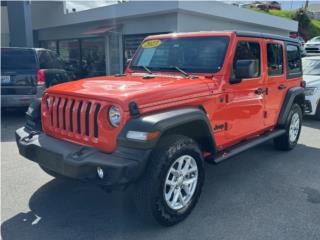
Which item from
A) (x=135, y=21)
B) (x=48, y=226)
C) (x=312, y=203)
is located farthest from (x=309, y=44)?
(x=48, y=226)

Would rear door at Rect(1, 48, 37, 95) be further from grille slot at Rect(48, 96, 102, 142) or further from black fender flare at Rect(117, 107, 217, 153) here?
black fender flare at Rect(117, 107, 217, 153)

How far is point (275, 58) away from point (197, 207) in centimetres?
276

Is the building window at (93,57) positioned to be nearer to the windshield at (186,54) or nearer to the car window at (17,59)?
the car window at (17,59)

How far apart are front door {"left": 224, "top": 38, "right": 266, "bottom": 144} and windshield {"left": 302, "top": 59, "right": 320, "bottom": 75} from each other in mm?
5142

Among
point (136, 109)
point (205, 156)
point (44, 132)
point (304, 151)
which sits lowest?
point (304, 151)

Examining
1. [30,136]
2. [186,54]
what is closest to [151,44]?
[186,54]

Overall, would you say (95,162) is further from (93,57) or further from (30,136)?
(93,57)

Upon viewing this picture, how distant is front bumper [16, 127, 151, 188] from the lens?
2.98m

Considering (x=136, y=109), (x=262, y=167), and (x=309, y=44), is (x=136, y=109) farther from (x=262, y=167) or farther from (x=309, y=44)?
(x=309, y=44)

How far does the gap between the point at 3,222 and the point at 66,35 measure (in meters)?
16.4

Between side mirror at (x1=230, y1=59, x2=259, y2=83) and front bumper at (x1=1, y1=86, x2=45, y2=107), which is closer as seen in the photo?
side mirror at (x1=230, y1=59, x2=259, y2=83)

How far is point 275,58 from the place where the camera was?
17.6 ft

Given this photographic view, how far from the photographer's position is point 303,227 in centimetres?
347

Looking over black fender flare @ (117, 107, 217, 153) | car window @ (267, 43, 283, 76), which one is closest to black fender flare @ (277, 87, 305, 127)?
car window @ (267, 43, 283, 76)
